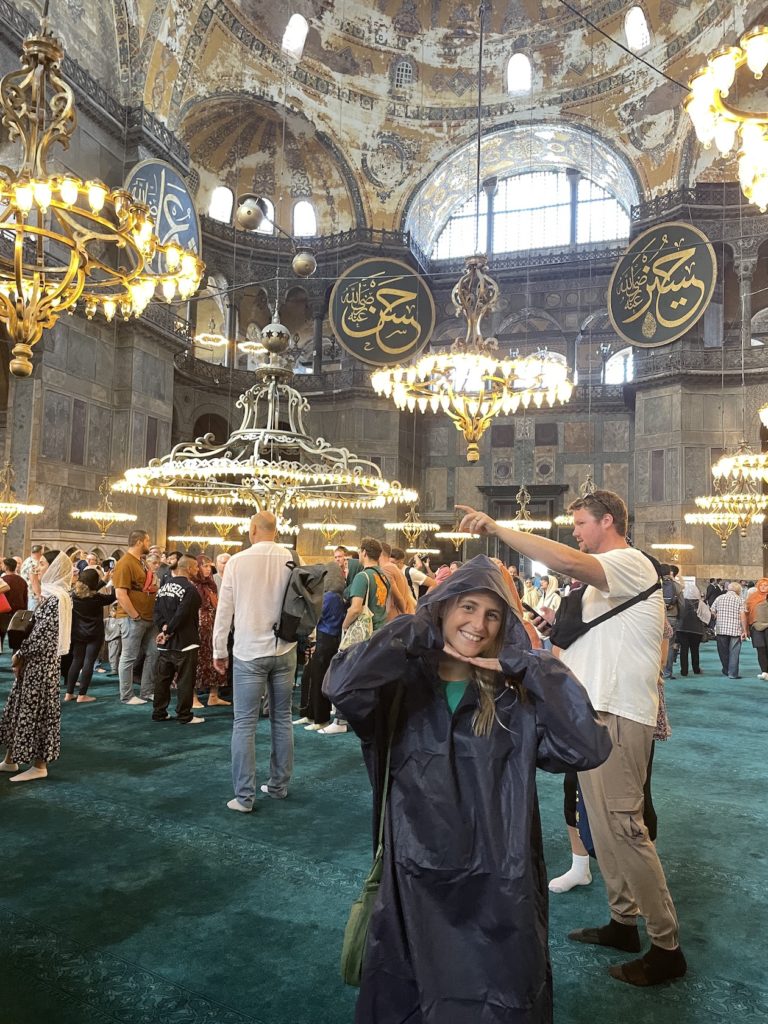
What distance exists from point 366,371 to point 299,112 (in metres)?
7.27

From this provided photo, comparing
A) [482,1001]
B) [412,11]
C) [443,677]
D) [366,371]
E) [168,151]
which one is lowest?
[482,1001]

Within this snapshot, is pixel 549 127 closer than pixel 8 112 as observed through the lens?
No

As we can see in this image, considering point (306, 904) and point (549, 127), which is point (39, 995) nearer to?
point (306, 904)

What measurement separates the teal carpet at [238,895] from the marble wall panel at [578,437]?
1670 cm

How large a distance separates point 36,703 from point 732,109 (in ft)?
18.6

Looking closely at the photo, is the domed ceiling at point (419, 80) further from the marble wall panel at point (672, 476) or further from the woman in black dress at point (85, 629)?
the woman in black dress at point (85, 629)

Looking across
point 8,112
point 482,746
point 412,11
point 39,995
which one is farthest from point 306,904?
point 412,11

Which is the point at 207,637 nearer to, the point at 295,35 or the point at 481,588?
the point at 481,588

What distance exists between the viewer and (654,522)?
18.4 m

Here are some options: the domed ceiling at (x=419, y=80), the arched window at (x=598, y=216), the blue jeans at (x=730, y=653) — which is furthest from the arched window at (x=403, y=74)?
the blue jeans at (x=730, y=653)

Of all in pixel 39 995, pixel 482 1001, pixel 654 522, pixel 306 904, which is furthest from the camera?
pixel 654 522

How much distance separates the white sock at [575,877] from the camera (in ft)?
9.79

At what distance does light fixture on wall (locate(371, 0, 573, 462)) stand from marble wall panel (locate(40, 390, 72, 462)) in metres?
6.57

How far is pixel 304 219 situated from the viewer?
72.6 ft
